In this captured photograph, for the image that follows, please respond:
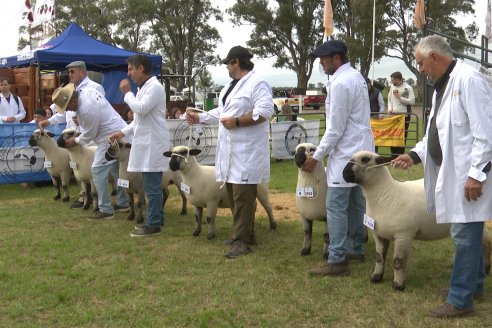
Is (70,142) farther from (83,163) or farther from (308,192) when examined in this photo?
(308,192)

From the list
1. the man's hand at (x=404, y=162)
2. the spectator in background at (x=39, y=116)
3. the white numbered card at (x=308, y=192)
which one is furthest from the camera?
the spectator in background at (x=39, y=116)

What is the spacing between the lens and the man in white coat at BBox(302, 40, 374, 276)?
5043 millimetres

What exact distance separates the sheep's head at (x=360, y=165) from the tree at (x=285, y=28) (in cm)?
4703

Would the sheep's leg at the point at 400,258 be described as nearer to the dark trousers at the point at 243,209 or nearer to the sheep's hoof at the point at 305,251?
the sheep's hoof at the point at 305,251

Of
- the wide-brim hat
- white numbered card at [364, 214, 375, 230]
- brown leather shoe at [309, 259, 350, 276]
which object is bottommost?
brown leather shoe at [309, 259, 350, 276]

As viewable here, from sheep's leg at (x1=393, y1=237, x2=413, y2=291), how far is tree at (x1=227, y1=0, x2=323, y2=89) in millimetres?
47292

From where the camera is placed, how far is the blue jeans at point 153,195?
698 centimetres

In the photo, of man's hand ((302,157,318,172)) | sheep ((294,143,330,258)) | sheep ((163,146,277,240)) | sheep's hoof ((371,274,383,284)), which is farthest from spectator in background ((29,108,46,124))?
sheep's hoof ((371,274,383,284))

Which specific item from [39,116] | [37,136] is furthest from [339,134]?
[39,116]

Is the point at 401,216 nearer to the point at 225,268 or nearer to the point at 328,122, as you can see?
the point at 328,122

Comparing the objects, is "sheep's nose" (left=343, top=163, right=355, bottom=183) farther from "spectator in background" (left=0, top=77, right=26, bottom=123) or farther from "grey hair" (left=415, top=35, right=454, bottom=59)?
"spectator in background" (left=0, top=77, right=26, bottom=123)

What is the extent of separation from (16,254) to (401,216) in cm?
445

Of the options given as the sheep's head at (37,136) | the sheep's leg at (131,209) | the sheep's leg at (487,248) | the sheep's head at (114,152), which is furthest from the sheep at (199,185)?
the sheep's head at (37,136)

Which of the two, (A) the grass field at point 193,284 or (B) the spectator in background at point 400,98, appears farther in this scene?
(B) the spectator in background at point 400,98
